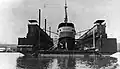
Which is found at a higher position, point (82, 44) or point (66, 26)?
point (66, 26)

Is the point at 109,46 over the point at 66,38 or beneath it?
beneath

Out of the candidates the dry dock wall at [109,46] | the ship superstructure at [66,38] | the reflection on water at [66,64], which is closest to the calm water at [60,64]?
the reflection on water at [66,64]

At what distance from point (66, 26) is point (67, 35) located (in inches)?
100

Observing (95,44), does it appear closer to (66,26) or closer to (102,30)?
(102,30)

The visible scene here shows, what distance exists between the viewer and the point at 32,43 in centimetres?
3528

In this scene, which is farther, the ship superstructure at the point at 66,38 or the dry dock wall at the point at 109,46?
the ship superstructure at the point at 66,38

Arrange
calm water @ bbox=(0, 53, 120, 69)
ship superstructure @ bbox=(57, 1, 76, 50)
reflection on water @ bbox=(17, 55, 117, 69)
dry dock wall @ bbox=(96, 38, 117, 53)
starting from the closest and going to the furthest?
reflection on water @ bbox=(17, 55, 117, 69)
calm water @ bbox=(0, 53, 120, 69)
dry dock wall @ bbox=(96, 38, 117, 53)
ship superstructure @ bbox=(57, 1, 76, 50)

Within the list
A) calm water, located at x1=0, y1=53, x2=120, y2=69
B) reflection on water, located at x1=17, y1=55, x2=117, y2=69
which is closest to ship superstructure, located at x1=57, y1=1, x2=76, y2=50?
calm water, located at x1=0, y1=53, x2=120, y2=69

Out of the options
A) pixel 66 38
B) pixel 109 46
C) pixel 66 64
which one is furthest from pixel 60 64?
pixel 66 38

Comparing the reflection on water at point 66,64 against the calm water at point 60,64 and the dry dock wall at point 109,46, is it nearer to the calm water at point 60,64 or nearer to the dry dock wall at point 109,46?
the calm water at point 60,64

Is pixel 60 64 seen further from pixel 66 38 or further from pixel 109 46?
pixel 66 38

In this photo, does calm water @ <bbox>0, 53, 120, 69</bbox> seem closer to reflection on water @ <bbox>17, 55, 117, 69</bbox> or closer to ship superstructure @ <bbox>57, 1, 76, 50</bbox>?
reflection on water @ <bbox>17, 55, 117, 69</bbox>

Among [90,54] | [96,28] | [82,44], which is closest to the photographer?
[90,54]

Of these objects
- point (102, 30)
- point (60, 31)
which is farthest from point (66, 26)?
point (102, 30)
